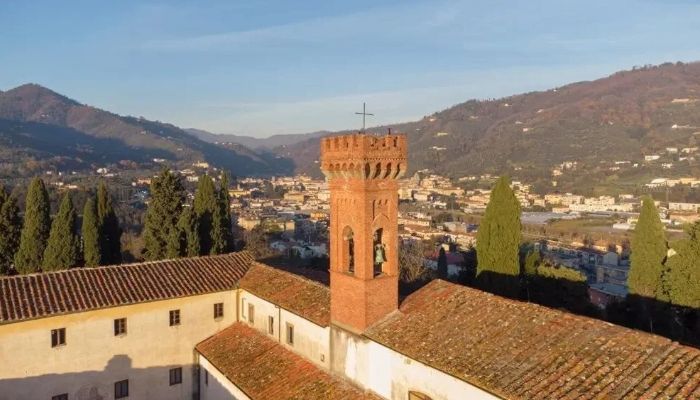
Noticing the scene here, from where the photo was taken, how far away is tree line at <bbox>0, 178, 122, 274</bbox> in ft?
93.9

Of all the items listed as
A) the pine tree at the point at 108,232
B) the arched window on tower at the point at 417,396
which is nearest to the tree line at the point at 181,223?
the pine tree at the point at 108,232

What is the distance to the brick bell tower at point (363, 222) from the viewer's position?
46.3 ft

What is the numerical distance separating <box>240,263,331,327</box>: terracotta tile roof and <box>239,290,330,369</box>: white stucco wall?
0.78ft

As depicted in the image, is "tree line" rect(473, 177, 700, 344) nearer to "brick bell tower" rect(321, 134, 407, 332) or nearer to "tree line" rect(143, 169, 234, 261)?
"brick bell tower" rect(321, 134, 407, 332)

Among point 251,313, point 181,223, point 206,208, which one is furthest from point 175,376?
point 206,208

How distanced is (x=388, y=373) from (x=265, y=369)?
17.6 feet

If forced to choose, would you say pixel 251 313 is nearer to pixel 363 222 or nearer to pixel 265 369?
pixel 265 369

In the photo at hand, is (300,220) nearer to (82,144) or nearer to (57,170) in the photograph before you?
(57,170)

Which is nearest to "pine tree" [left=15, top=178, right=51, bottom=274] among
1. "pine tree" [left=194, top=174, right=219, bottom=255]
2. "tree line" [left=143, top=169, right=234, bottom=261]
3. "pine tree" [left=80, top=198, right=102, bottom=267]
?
"pine tree" [left=80, top=198, right=102, bottom=267]

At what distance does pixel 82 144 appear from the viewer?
182 m

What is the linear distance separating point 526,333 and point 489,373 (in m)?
1.46

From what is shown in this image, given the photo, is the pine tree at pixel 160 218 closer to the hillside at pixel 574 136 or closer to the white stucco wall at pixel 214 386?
the white stucco wall at pixel 214 386

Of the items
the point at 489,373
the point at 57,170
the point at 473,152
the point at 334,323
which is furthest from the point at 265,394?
the point at 473,152

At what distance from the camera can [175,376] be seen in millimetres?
20297
